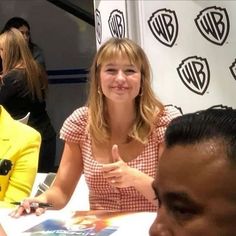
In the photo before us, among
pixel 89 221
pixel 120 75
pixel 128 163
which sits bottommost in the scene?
pixel 89 221

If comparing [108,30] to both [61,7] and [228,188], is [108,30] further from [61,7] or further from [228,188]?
[61,7]

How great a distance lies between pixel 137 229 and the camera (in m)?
1.64

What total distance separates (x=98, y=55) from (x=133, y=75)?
167 mm

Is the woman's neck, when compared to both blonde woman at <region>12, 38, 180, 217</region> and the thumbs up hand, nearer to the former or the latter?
blonde woman at <region>12, 38, 180, 217</region>

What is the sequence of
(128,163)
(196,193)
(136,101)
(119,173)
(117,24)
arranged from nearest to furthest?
(196,193) → (119,173) → (128,163) → (136,101) → (117,24)

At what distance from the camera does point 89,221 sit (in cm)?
174

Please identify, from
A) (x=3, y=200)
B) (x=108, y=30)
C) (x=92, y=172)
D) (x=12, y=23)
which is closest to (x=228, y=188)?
(x=92, y=172)

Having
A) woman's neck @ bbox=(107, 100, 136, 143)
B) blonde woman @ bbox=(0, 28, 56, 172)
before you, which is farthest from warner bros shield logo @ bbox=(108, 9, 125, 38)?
blonde woman @ bbox=(0, 28, 56, 172)

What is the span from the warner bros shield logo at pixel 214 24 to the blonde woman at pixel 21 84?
1.68m

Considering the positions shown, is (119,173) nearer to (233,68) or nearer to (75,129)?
(75,129)

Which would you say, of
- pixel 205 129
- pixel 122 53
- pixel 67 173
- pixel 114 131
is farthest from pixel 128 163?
pixel 205 129

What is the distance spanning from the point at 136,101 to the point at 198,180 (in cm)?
152

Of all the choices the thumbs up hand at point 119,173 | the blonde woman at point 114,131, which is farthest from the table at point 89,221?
the blonde woman at point 114,131

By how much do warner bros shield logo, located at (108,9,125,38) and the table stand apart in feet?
3.55
